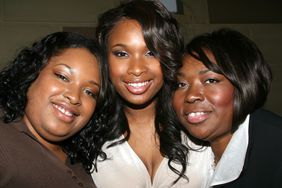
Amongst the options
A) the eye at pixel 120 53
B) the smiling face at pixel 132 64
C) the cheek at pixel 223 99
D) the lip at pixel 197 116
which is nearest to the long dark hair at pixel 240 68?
the cheek at pixel 223 99

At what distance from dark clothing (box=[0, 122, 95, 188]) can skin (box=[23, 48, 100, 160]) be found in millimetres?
77

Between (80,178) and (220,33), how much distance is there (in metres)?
1.04

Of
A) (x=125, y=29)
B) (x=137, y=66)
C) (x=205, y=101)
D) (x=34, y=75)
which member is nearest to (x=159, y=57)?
(x=137, y=66)

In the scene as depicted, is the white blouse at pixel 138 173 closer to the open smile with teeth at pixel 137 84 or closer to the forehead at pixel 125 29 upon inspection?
the open smile with teeth at pixel 137 84

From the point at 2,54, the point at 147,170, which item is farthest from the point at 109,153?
the point at 2,54

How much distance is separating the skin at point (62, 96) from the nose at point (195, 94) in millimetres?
466

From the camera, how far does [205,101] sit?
Result: 1.36m

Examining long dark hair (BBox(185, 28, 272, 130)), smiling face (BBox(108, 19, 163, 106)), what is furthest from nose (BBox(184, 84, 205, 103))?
smiling face (BBox(108, 19, 163, 106))

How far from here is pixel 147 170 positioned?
1.56 metres

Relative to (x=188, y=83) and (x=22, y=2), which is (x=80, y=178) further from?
(x=22, y=2)

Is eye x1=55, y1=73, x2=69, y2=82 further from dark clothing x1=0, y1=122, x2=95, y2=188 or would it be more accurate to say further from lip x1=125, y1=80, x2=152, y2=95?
lip x1=125, y1=80, x2=152, y2=95

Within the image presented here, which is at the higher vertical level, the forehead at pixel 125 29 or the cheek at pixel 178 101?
the forehead at pixel 125 29

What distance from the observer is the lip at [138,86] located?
4.89 ft

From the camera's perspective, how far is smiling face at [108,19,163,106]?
1465mm
